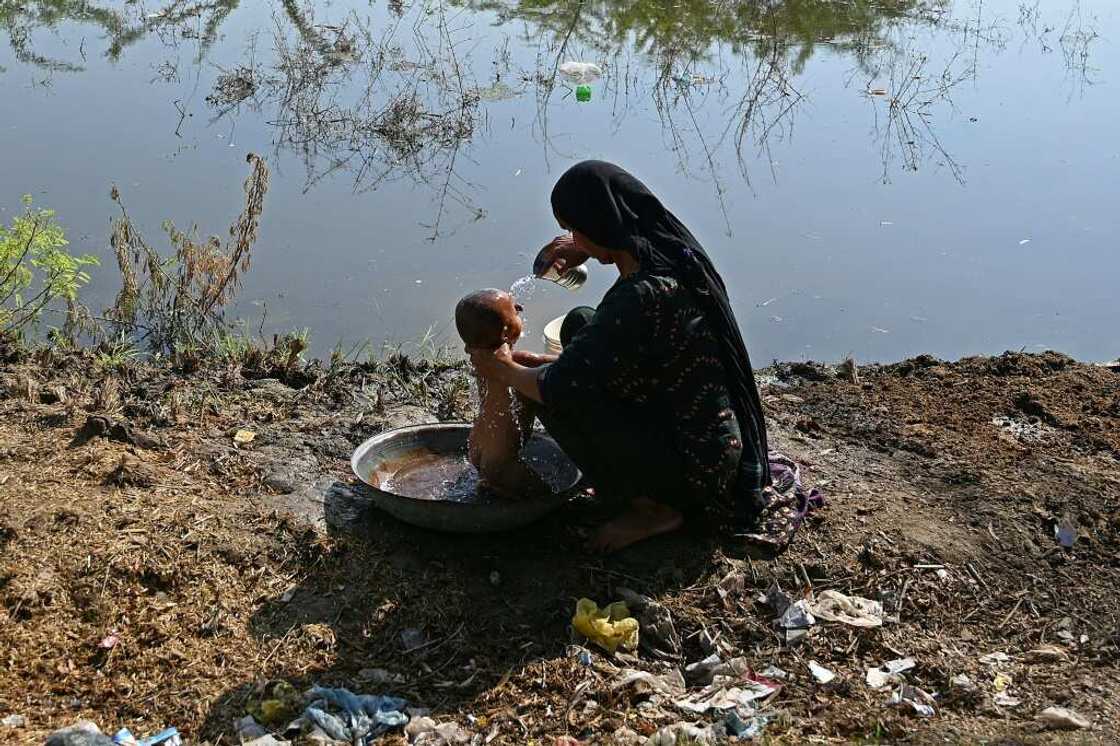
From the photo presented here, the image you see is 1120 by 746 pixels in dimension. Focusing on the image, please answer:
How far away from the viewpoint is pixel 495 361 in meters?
3.17

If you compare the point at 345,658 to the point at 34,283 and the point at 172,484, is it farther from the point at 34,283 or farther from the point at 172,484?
the point at 34,283

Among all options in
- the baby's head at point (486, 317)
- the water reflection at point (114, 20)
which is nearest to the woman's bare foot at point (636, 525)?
the baby's head at point (486, 317)

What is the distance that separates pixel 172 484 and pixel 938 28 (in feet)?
32.6

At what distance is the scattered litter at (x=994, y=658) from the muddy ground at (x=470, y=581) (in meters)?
0.02

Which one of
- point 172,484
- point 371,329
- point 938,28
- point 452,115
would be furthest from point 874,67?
point 172,484

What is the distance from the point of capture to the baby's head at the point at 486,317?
3.09 m

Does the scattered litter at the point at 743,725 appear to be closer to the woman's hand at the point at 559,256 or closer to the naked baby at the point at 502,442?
the naked baby at the point at 502,442

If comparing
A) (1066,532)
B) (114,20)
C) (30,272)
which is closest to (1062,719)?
(1066,532)

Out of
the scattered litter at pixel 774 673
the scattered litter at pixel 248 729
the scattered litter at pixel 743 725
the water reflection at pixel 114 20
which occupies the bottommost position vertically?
the scattered litter at pixel 774 673

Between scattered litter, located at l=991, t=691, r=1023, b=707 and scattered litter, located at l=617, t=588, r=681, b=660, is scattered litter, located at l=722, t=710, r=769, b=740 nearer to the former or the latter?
scattered litter, located at l=617, t=588, r=681, b=660

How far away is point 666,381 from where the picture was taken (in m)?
3.19

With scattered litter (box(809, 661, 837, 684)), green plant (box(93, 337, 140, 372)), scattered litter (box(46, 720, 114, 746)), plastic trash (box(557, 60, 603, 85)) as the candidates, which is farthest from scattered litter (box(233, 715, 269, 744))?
plastic trash (box(557, 60, 603, 85))

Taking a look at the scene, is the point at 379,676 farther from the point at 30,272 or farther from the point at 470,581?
the point at 30,272

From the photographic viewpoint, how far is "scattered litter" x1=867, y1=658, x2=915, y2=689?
295 cm
